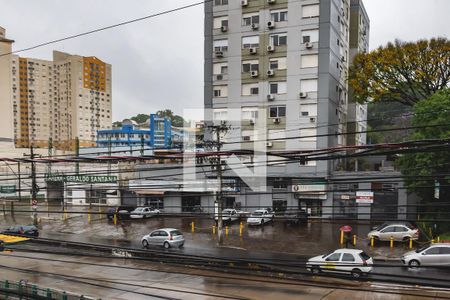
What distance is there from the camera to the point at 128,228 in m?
28.0

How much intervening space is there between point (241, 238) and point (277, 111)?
38.1 ft

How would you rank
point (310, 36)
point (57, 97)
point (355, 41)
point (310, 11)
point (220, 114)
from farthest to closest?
point (57, 97) < point (355, 41) < point (220, 114) < point (310, 36) < point (310, 11)

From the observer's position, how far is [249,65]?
30.8 m

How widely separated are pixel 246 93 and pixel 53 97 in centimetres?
7859

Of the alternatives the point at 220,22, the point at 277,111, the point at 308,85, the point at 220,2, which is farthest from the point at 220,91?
the point at 220,2

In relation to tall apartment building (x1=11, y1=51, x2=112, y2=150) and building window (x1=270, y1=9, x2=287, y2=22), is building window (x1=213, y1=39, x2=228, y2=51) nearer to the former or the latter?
building window (x1=270, y1=9, x2=287, y2=22)

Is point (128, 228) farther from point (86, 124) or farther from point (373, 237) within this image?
point (86, 124)

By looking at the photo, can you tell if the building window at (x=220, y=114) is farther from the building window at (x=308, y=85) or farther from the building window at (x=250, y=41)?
the building window at (x=308, y=85)

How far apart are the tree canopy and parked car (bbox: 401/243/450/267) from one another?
17.0 m

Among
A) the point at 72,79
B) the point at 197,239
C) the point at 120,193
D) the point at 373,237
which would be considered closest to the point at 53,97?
the point at 72,79

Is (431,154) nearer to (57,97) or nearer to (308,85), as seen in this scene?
(308,85)

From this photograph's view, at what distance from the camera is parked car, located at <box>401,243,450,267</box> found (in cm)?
1524

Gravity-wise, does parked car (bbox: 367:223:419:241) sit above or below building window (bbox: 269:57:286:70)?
below

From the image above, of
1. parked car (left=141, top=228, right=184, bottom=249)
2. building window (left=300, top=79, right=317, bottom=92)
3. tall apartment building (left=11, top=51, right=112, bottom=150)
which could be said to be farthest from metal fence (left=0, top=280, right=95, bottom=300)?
tall apartment building (left=11, top=51, right=112, bottom=150)
